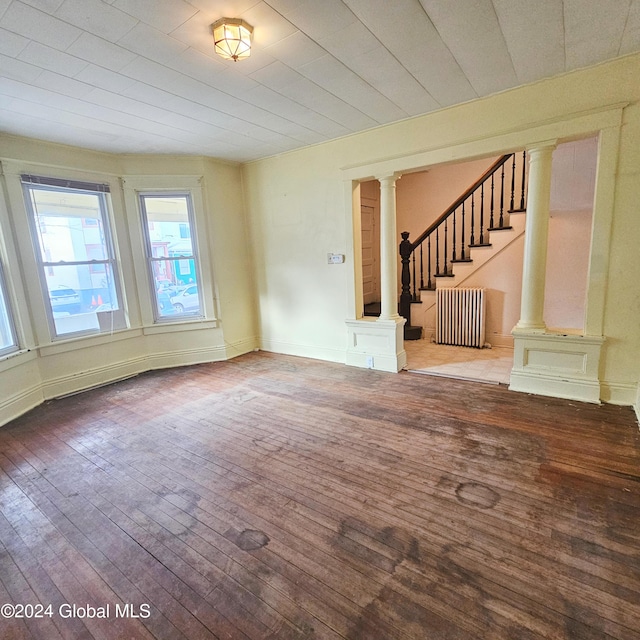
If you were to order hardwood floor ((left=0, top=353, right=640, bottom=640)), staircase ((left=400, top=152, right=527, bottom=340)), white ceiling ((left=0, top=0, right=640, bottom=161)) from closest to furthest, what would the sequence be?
1. hardwood floor ((left=0, top=353, right=640, bottom=640))
2. white ceiling ((left=0, top=0, right=640, bottom=161))
3. staircase ((left=400, top=152, right=527, bottom=340))

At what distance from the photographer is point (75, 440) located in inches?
120

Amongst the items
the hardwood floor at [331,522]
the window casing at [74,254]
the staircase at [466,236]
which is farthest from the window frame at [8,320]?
the staircase at [466,236]

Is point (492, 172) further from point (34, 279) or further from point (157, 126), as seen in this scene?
point (34, 279)

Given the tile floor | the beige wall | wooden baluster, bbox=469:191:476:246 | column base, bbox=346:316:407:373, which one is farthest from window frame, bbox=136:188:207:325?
wooden baluster, bbox=469:191:476:246

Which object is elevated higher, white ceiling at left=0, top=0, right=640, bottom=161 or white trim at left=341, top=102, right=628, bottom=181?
white ceiling at left=0, top=0, right=640, bottom=161

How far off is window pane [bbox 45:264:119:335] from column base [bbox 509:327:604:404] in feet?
15.9

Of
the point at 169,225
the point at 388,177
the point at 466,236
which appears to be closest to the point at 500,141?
the point at 388,177

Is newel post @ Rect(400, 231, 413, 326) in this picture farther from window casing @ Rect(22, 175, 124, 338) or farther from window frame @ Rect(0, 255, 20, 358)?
window frame @ Rect(0, 255, 20, 358)

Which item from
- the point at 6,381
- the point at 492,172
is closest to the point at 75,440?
the point at 6,381

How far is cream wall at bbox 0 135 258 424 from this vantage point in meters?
3.67

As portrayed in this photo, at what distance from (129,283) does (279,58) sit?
3.42 meters

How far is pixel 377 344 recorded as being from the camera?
4.42 metres

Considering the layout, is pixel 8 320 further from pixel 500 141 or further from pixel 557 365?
pixel 557 365

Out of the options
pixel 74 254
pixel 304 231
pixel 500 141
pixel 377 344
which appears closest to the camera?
pixel 500 141
